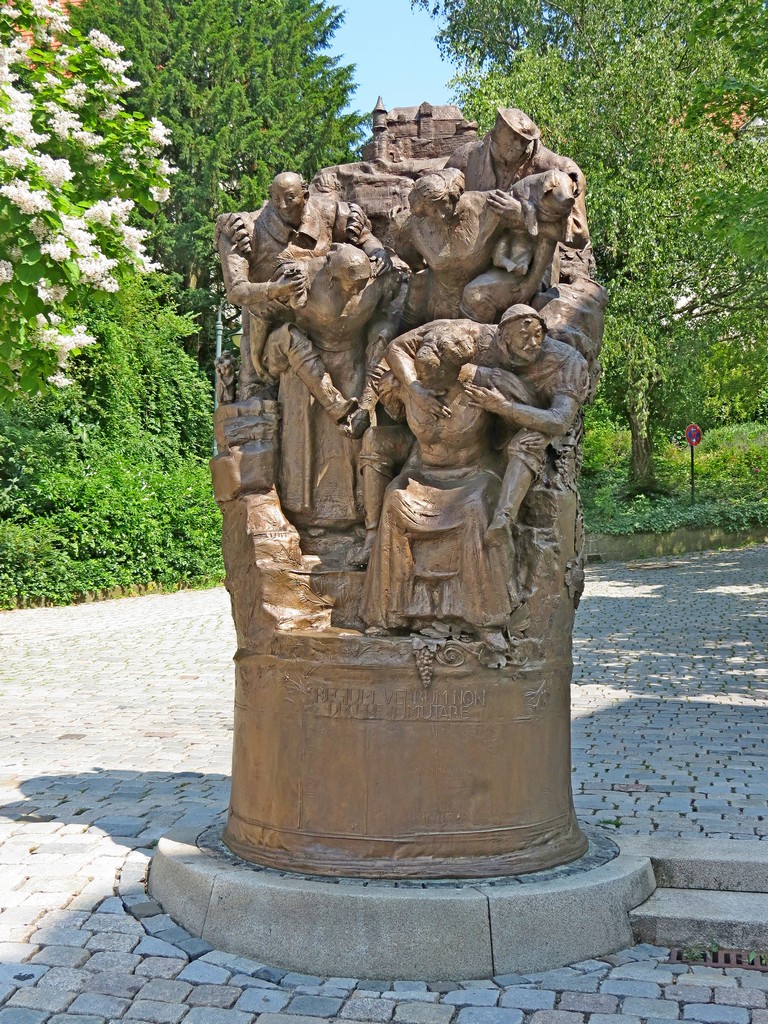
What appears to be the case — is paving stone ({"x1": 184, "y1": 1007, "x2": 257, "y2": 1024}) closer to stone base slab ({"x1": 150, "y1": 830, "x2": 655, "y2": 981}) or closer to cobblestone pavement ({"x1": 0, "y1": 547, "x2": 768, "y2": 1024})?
cobblestone pavement ({"x1": 0, "y1": 547, "x2": 768, "y2": 1024})

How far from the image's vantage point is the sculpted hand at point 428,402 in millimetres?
5402

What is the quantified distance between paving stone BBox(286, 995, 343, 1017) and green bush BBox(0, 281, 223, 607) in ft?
40.6

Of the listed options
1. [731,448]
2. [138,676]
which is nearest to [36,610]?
[138,676]

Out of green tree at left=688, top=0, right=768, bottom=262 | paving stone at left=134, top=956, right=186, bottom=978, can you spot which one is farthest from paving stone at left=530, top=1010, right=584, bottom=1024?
green tree at left=688, top=0, right=768, bottom=262

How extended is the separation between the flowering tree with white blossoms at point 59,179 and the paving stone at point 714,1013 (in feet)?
25.5

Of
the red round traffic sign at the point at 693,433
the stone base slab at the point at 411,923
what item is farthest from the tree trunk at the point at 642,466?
the stone base slab at the point at 411,923

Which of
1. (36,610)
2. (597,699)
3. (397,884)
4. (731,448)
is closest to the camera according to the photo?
(397,884)

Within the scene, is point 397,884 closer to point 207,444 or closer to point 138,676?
point 138,676

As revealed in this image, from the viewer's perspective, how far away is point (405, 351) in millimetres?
5523

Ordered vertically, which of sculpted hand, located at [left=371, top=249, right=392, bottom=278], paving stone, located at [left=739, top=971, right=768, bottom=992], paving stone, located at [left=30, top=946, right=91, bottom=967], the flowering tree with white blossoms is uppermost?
the flowering tree with white blossoms

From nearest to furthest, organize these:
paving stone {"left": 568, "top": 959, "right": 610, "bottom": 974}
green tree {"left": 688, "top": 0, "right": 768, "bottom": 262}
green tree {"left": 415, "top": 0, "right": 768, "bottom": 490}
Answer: paving stone {"left": 568, "top": 959, "right": 610, "bottom": 974} < green tree {"left": 688, "top": 0, "right": 768, "bottom": 262} < green tree {"left": 415, "top": 0, "right": 768, "bottom": 490}

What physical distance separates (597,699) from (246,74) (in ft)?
69.3

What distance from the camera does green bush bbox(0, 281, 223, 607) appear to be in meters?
17.7

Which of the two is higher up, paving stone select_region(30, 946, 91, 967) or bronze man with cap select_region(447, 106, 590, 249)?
bronze man with cap select_region(447, 106, 590, 249)
